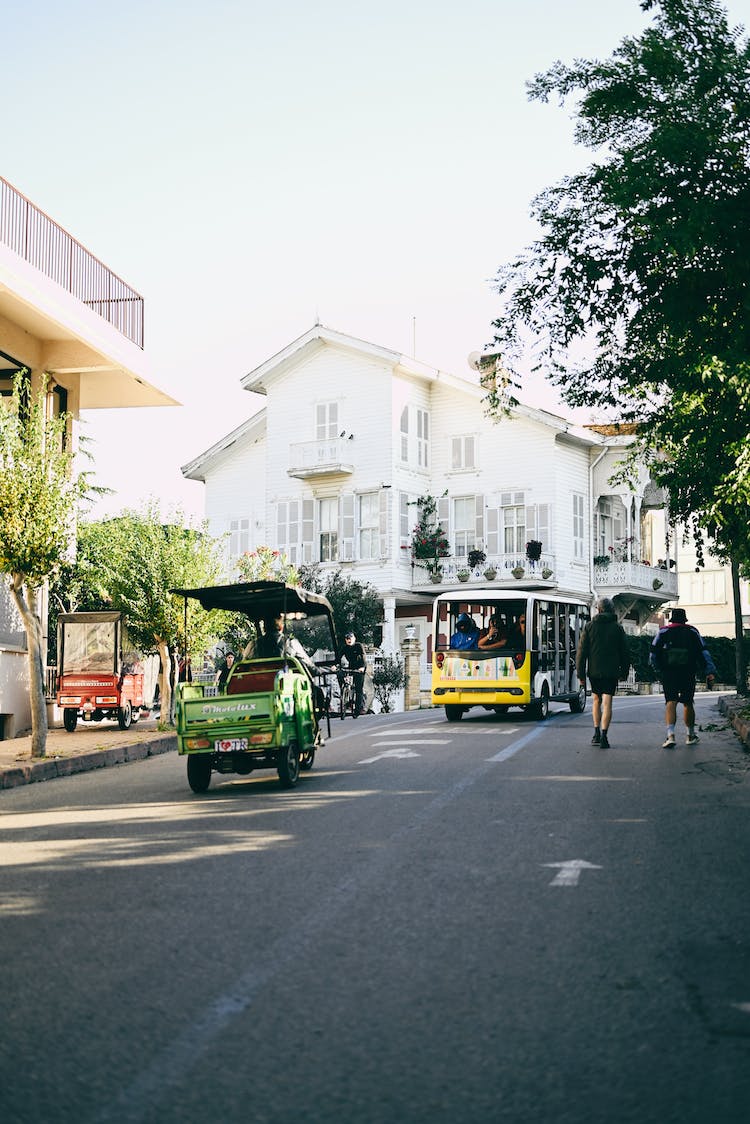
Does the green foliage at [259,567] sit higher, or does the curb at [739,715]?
the green foliage at [259,567]

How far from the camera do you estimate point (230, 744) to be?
13.9 m

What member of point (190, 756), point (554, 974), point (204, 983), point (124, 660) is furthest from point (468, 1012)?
point (124, 660)

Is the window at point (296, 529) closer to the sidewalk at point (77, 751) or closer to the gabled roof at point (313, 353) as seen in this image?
the gabled roof at point (313, 353)

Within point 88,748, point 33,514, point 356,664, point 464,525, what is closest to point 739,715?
point 88,748

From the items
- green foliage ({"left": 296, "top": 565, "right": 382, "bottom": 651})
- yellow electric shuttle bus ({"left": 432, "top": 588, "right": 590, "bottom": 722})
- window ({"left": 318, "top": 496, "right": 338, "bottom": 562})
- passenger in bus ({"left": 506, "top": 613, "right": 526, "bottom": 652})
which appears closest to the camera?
yellow electric shuttle bus ({"left": 432, "top": 588, "right": 590, "bottom": 722})

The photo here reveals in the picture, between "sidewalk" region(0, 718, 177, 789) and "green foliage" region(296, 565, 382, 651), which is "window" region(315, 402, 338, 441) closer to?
"green foliage" region(296, 565, 382, 651)

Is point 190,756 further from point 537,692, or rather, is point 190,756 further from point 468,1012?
point 537,692

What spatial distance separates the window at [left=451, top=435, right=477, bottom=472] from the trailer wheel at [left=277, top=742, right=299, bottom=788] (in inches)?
1373

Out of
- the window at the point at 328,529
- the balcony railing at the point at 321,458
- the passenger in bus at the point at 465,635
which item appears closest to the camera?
the passenger in bus at the point at 465,635

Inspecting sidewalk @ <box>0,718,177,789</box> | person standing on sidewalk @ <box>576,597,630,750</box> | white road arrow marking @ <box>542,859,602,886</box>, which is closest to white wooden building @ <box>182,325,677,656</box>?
sidewalk @ <box>0,718,177,789</box>

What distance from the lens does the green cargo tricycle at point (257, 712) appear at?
13867 millimetres

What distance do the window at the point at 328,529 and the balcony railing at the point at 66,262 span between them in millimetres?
22921

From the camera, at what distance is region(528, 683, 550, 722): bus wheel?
2503cm

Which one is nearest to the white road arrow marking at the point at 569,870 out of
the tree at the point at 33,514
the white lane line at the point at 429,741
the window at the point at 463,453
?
the white lane line at the point at 429,741
